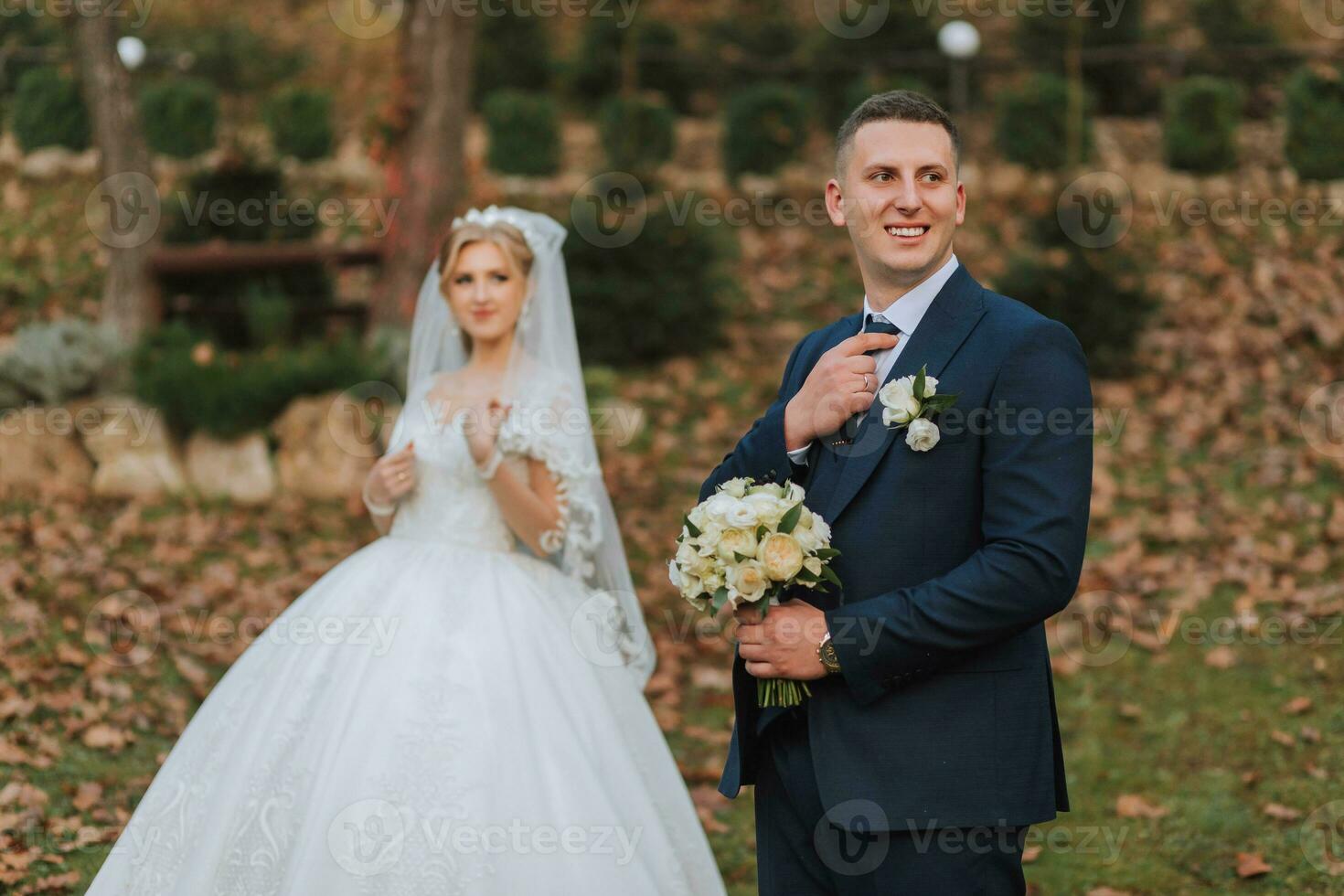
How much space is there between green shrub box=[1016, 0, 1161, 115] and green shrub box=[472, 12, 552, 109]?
18.5 ft

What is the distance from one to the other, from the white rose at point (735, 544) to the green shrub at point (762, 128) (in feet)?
37.0

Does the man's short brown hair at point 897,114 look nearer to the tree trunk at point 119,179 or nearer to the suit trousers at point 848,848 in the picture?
the suit trousers at point 848,848

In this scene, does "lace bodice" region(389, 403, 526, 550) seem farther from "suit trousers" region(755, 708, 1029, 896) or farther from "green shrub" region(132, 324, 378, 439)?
"green shrub" region(132, 324, 378, 439)

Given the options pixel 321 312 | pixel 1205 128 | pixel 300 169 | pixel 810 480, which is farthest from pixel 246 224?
pixel 810 480

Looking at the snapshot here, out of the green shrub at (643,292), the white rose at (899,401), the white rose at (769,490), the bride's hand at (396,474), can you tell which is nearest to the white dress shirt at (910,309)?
the white rose at (899,401)

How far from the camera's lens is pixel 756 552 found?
2.73 m

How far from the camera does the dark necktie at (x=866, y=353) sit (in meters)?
2.79

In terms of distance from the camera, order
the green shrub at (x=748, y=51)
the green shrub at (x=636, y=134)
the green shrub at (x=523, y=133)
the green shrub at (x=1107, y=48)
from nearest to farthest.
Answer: the green shrub at (x=636, y=134)
the green shrub at (x=523, y=133)
the green shrub at (x=1107, y=48)
the green shrub at (x=748, y=51)

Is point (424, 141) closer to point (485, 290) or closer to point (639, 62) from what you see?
point (639, 62)

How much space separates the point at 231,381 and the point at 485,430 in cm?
526

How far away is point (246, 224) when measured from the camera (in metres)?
12.0

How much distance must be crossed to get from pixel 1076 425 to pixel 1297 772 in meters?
3.90

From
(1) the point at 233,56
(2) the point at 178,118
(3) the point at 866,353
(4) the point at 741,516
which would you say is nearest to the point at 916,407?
(3) the point at 866,353

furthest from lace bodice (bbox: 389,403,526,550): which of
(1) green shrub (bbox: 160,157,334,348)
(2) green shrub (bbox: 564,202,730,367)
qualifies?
(1) green shrub (bbox: 160,157,334,348)
